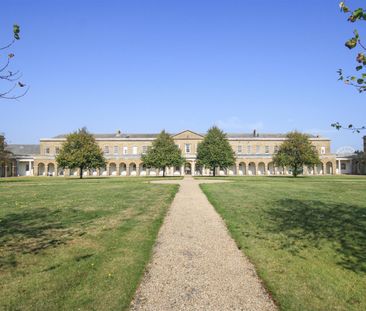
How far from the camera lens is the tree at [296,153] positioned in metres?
49.2

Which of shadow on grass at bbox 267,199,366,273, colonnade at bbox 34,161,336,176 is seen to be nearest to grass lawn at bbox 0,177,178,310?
shadow on grass at bbox 267,199,366,273

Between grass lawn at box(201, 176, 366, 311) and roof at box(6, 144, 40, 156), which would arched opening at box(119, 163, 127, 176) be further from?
grass lawn at box(201, 176, 366, 311)

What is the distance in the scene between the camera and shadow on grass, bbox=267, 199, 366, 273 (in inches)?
277

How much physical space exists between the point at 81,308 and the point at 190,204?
1154cm

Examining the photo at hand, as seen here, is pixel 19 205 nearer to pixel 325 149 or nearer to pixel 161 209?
pixel 161 209

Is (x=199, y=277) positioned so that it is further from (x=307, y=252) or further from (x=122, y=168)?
(x=122, y=168)

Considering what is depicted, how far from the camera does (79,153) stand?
1850 inches

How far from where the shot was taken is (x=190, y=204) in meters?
15.8

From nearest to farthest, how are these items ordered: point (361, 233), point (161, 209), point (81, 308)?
point (81, 308) → point (361, 233) → point (161, 209)

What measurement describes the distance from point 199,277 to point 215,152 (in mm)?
50581

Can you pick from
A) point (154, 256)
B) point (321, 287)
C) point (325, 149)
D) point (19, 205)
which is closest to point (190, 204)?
point (19, 205)

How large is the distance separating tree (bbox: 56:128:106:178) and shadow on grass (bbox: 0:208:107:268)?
3506cm

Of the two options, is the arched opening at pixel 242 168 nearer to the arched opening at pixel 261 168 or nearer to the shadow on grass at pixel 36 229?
the arched opening at pixel 261 168

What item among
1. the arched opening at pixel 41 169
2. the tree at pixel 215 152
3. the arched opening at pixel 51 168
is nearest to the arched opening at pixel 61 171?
the arched opening at pixel 51 168
